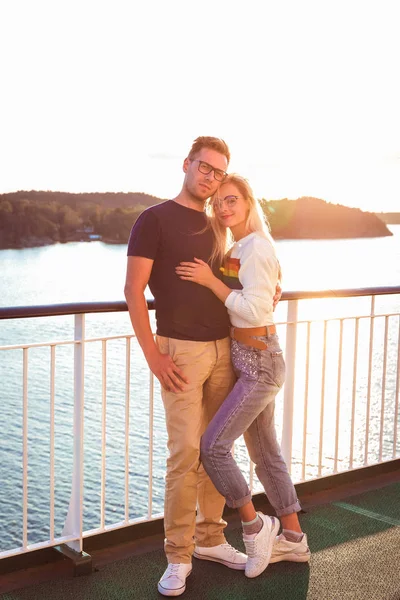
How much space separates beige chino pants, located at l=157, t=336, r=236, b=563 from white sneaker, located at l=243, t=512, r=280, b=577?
0.70 feet

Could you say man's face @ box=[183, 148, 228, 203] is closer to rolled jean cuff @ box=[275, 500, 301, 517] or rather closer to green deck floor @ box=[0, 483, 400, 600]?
rolled jean cuff @ box=[275, 500, 301, 517]

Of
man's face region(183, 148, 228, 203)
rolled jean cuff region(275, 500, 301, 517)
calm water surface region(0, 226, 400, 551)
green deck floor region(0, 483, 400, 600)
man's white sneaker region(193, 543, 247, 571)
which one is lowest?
calm water surface region(0, 226, 400, 551)

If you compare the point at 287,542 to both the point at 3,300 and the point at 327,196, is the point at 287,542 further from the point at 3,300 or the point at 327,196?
the point at 3,300

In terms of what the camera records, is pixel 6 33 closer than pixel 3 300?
Yes

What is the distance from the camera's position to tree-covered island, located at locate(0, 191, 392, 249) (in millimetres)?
26438

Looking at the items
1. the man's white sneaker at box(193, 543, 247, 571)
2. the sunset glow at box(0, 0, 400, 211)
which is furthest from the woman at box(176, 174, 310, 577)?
the sunset glow at box(0, 0, 400, 211)

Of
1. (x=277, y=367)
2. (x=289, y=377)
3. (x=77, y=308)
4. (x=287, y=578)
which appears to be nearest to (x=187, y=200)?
(x=77, y=308)

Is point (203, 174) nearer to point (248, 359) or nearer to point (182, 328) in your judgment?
point (182, 328)

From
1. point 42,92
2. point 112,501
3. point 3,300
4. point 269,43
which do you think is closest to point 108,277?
point 3,300

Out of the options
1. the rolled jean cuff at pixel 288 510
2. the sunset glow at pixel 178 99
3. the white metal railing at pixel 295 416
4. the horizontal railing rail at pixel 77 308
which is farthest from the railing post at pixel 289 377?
the sunset glow at pixel 178 99

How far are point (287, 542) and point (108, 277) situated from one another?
43115 mm

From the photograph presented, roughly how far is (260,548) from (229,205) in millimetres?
1244

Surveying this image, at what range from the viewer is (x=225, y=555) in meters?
2.96

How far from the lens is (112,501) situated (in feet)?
57.5
